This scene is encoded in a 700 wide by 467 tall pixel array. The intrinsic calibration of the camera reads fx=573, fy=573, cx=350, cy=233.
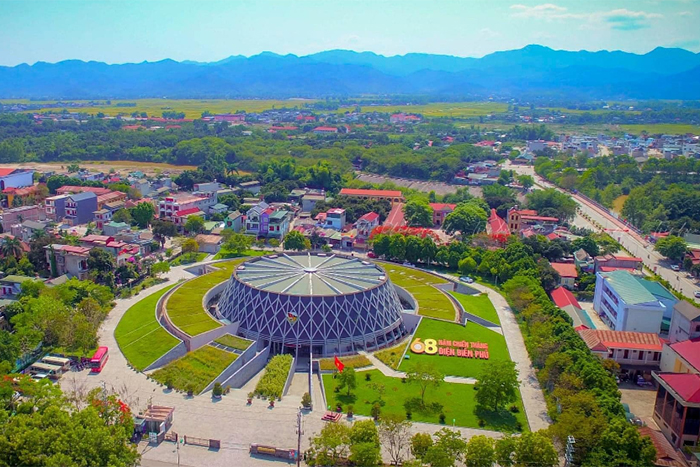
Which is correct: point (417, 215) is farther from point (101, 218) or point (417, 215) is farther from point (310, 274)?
point (101, 218)

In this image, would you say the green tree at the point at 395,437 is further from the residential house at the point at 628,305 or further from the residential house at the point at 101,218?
the residential house at the point at 101,218

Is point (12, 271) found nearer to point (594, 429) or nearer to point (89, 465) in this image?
point (89, 465)

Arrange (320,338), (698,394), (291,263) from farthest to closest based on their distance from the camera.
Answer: (291,263), (320,338), (698,394)

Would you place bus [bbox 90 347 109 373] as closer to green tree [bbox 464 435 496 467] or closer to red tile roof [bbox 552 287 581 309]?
green tree [bbox 464 435 496 467]

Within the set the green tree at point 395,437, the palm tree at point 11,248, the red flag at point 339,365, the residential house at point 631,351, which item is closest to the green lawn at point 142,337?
the red flag at point 339,365

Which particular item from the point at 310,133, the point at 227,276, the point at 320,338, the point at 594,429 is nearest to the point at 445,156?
the point at 310,133

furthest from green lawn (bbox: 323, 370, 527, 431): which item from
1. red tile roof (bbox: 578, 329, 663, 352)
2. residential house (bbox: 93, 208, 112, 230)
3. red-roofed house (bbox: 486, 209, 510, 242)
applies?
residential house (bbox: 93, 208, 112, 230)

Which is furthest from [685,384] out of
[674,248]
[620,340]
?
[674,248]
